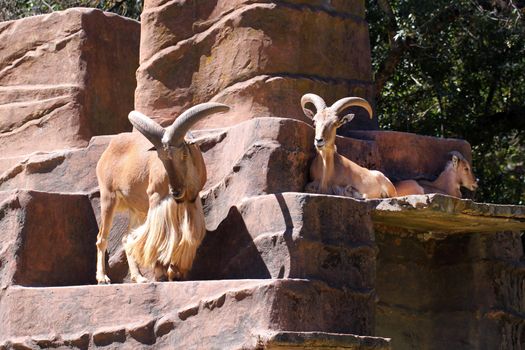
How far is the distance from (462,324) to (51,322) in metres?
3.44

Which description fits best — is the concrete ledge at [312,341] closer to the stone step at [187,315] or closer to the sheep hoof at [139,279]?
the stone step at [187,315]

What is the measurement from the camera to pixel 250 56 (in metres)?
11.8

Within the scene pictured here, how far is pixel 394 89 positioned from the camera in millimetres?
17312

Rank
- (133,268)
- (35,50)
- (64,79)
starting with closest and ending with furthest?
(133,268) < (64,79) < (35,50)

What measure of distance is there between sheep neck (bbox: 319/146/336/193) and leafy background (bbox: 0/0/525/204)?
4.93 meters

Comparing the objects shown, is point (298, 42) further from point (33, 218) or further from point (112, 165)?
point (33, 218)

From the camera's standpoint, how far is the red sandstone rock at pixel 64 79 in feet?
42.1

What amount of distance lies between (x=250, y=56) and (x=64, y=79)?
2.12 metres

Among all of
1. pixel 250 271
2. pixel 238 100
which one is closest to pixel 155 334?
A: pixel 250 271

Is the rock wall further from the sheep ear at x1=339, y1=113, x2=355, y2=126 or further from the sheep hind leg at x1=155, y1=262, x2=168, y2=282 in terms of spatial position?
the sheep hind leg at x1=155, y1=262, x2=168, y2=282

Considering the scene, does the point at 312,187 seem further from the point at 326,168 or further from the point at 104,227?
the point at 104,227

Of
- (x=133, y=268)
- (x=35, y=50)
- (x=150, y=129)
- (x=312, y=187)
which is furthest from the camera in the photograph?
(x=35, y=50)

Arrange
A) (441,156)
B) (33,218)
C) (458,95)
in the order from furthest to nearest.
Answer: (458,95), (441,156), (33,218)

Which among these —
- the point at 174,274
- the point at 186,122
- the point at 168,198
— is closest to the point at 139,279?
the point at 174,274
